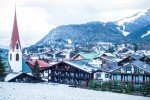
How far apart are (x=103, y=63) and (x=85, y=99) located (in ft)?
103

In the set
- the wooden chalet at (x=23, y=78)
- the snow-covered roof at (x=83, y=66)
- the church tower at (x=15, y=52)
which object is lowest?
the wooden chalet at (x=23, y=78)

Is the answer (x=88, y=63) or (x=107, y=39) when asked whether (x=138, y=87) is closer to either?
(x=88, y=63)

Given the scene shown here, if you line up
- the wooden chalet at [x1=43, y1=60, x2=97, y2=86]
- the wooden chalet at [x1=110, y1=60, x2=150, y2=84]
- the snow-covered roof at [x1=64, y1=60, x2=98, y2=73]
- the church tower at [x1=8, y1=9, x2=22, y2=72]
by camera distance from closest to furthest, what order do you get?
the wooden chalet at [x1=110, y1=60, x2=150, y2=84] → the wooden chalet at [x1=43, y1=60, x2=97, y2=86] → the snow-covered roof at [x1=64, y1=60, x2=98, y2=73] → the church tower at [x1=8, y1=9, x2=22, y2=72]

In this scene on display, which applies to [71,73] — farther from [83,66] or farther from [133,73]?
[133,73]

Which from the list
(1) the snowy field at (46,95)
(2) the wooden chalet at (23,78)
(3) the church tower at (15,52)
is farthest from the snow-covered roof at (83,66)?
(1) the snowy field at (46,95)

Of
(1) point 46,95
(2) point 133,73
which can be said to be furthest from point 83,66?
(1) point 46,95

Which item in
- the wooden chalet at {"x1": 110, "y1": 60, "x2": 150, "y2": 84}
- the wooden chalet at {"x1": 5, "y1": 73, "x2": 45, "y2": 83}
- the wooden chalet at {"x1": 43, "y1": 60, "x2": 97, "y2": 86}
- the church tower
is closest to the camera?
the wooden chalet at {"x1": 110, "y1": 60, "x2": 150, "y2": 84}

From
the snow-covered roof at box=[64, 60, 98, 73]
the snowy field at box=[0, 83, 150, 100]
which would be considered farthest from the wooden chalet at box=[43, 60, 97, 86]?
the snowy field at box=[0, 83, 150, 100]

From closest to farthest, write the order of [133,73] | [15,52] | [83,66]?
[133,73]
[83,66]
[15,52]

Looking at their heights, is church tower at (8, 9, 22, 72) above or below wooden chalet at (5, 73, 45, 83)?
above

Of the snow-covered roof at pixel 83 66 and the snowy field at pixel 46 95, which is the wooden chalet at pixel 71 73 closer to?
the snow-covered roof at pixel 83 66

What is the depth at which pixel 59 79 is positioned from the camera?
5428cm

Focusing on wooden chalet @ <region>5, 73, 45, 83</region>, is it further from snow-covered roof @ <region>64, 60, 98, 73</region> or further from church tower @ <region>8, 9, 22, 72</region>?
church tower @ <region>8, 9, 22, 72</region>

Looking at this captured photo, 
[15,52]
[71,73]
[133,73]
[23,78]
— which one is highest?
[15,52]
